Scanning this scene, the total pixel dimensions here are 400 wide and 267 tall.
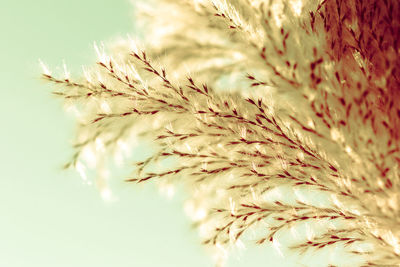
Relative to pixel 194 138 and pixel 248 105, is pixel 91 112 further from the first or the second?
pixel 248 105

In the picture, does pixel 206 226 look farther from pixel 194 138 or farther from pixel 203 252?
pixel 194 138

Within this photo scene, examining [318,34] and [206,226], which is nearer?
[318,34]

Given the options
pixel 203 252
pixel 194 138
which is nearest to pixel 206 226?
pixel 203 252

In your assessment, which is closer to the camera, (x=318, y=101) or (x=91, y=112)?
(x=318, y=101)

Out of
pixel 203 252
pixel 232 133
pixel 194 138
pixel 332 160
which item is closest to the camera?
pixel 332 160

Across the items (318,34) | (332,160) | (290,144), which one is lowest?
(332,160)

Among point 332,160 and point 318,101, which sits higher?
point 318,101

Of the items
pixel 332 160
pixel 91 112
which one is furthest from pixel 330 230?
pixel 91 112

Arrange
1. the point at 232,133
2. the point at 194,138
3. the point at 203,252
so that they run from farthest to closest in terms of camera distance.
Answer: the point at 203,252
the point at 194,138
the point at 232,133

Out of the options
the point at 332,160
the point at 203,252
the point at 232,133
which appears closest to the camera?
the point at 332,160
